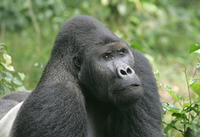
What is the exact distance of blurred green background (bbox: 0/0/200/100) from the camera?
7.27 meters

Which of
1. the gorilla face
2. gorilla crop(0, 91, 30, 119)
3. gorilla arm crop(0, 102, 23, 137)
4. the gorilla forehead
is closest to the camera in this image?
the gorilla face

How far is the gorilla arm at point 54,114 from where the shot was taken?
276 cm

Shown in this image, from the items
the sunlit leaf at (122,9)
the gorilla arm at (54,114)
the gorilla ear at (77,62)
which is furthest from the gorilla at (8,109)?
the sunlit leaf at (122,9)

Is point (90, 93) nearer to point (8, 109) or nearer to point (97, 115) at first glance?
point (97, 115)

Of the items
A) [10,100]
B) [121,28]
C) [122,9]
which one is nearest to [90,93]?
[10,100]

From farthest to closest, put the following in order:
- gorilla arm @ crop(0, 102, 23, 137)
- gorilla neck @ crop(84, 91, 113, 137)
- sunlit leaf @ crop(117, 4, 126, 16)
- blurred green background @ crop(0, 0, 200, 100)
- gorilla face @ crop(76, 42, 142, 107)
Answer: blurred green background @ crop(0, 0, 200, 100) → sunlit leaf @ crop(117, 4, 126, 16) → gorilla arm @ crop(0, 102, 23, 137) → gorilla neck @ crop(84, 91, 113, 137) → gorilla face @ crop(76, 42, 142, 107)

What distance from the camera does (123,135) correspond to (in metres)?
3.12

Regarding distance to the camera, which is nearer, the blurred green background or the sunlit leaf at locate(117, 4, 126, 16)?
the sunlit leaf at locate(117, 4, 126, 16)

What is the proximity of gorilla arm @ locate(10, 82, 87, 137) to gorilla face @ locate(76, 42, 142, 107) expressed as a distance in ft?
0.62

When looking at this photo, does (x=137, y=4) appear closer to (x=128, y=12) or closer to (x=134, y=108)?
(x=128, y=12)

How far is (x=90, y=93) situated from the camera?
124 inches

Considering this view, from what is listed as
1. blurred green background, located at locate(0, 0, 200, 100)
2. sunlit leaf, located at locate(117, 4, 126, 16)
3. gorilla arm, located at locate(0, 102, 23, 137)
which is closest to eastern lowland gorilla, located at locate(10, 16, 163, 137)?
gorilla arm, located at locate(0, 102, 23, 137)

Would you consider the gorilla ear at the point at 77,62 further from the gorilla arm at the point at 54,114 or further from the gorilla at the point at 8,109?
the gorilla at the point at 8,109

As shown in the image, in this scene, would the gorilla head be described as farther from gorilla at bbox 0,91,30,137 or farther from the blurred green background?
the blurred green background
